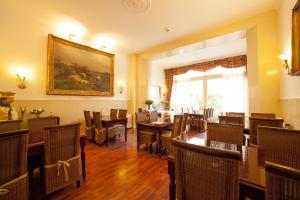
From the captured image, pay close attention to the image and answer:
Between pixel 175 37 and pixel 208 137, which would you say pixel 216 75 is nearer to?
pixel 175 37

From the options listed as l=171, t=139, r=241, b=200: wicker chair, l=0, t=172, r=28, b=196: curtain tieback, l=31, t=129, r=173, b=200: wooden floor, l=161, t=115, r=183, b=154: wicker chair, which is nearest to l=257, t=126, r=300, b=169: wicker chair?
l=171, t=139, r=241, b=200: wicker chair

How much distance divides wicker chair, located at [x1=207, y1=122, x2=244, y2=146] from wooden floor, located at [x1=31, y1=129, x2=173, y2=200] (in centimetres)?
102

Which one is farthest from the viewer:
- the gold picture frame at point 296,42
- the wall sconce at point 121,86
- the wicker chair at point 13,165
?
the wall sconce at point 121,86

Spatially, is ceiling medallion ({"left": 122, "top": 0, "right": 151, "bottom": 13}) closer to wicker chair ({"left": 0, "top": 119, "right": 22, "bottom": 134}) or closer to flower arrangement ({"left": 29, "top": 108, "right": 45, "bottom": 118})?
wicker chair ({"left": 0, "top": 119, "right": 22, "bottom": 134})

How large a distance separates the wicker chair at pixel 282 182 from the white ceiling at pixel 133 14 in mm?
3468

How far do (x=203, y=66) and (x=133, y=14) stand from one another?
5.01m

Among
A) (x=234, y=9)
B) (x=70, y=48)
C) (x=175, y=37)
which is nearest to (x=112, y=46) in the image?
(x=70, y=48)

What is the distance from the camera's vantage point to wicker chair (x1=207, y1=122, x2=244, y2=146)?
5.43 feet

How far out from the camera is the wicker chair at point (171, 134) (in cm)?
306

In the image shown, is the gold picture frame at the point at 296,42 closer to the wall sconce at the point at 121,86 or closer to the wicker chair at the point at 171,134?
the wicker chair at the point at 171,134

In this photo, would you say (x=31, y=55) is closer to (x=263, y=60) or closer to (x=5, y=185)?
(x=5, y=185)

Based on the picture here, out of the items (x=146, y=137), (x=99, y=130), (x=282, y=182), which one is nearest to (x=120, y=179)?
(x=146, y=137)

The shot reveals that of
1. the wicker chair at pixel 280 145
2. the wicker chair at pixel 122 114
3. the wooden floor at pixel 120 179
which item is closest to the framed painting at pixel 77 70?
the wicker chair at pixel 122 114

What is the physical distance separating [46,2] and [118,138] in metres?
3.89
